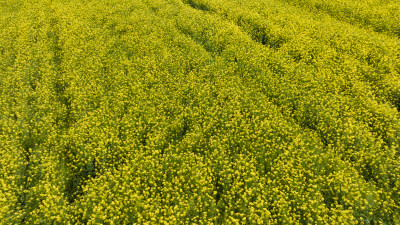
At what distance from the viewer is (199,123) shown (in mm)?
6828

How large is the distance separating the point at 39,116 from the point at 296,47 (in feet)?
33.4

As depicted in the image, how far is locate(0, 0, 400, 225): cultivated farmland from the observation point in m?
4.57

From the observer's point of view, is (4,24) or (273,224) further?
(4,24)

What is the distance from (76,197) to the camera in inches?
203

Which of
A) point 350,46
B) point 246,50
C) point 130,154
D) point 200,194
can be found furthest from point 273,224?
point 350,46

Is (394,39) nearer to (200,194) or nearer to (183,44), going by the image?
(183,44)

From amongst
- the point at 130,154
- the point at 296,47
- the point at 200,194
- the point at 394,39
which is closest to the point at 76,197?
the point at 130,154

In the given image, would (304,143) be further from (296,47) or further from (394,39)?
(394,39)

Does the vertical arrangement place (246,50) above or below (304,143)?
above

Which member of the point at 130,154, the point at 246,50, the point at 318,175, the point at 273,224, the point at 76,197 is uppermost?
the point at 246,50

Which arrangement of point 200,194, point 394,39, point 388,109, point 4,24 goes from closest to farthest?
point 200,194, point 388,109, point 394,39, point 4,24

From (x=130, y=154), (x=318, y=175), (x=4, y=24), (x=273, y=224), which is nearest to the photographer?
(x=273, y=224)

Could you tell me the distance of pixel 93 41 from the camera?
10766 millimetres

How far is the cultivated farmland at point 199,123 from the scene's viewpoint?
15.0 ft
